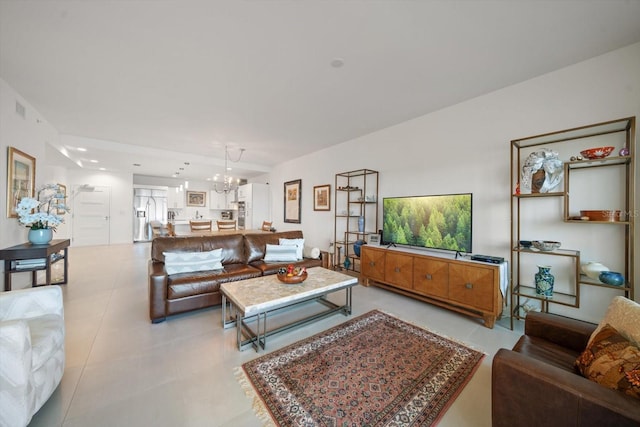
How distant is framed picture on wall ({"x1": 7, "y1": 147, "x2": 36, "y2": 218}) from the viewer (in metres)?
2.91

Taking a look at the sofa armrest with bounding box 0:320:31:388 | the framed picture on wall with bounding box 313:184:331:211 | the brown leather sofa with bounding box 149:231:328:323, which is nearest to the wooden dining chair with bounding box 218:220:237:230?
the framed picture on wall with bounding box 313:184:331:211

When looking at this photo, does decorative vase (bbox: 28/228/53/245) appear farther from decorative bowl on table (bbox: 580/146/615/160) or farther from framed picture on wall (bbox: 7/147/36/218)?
decorative bowl on table (bbox: 580/146/615/160)

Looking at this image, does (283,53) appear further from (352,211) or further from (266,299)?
(352,211)

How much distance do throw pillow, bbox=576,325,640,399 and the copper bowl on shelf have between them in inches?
55.3

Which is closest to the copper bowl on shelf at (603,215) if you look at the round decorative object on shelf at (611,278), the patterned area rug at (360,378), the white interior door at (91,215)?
the round decorative object on shelf at (611,278)

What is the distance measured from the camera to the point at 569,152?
8.02 ft

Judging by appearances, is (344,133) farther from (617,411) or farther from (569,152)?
(617,411)

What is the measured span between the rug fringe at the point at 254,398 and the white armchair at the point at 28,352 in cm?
106

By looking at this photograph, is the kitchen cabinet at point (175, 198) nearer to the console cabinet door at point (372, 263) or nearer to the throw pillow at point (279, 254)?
the throw pillow at point (279, 254)

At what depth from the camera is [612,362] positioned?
108 cm

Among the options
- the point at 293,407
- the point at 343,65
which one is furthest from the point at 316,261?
the point at 343,65

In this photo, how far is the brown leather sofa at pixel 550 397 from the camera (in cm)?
92

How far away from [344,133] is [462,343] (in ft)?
12.0

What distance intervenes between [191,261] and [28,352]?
1821mm
